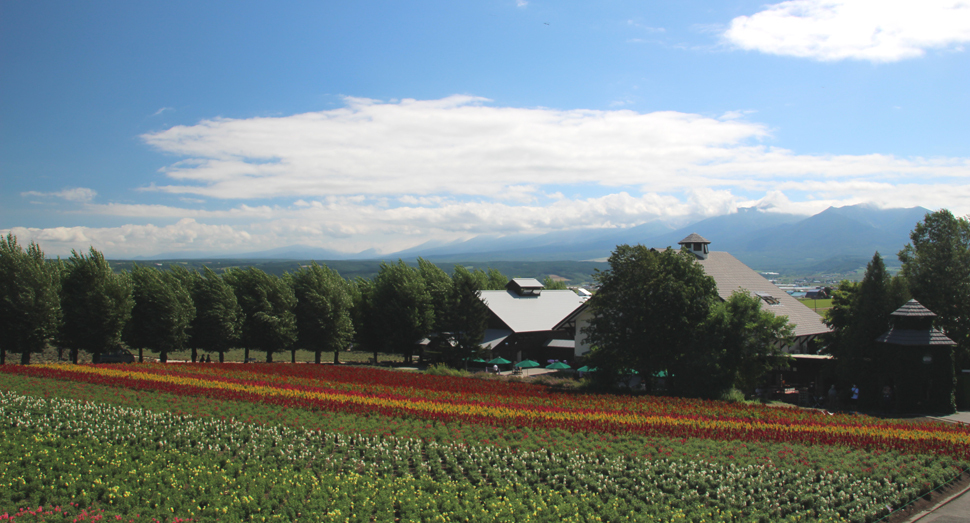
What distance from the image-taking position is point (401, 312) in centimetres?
5222

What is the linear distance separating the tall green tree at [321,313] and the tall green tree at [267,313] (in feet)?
4.42

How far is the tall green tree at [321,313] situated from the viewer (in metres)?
47.1

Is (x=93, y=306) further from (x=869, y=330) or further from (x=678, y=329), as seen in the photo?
(x=869, y=330)

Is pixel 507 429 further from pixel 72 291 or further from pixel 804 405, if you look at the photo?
pixel 72 291

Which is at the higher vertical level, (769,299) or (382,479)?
(769,299)

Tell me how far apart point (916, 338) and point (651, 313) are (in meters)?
11.9

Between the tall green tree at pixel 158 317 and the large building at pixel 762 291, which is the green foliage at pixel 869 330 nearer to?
the large building at pixel 762 291

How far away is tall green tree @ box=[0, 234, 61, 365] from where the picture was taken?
113 feet

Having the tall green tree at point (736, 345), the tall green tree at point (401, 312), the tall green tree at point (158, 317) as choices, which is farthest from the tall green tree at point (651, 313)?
the tall green tree at point (158, 317)

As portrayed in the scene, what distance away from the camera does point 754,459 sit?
1377 centimetres

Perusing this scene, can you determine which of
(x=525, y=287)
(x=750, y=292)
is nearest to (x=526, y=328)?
(x=525, y=287)

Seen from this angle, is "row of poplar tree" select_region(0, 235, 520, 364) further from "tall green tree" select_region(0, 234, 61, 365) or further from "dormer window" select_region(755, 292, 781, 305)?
"dormer window" select_region(755, 292, 781, 305)

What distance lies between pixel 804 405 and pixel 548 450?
68.4 feet

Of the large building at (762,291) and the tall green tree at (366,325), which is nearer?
the large building at (762,291)
